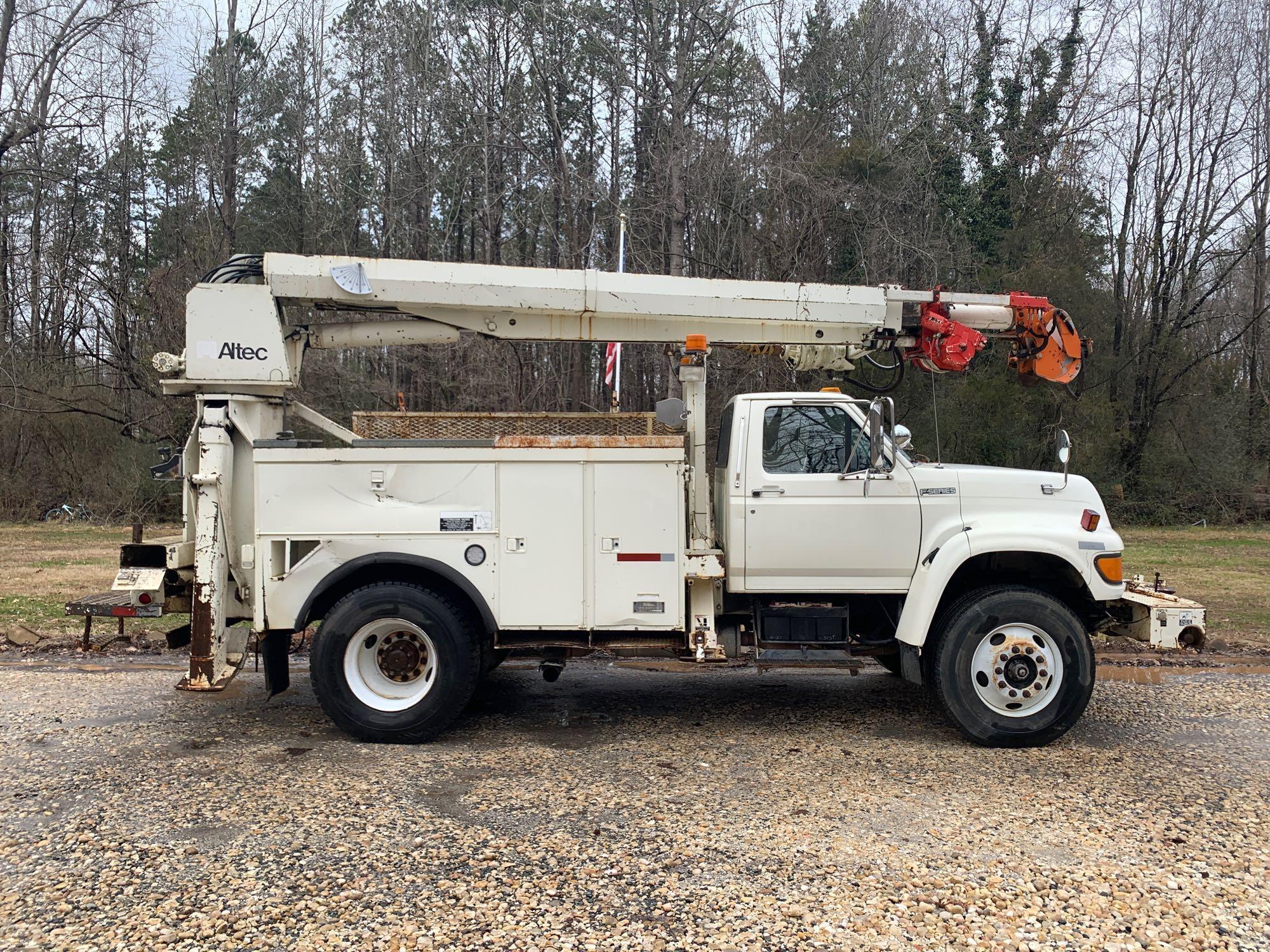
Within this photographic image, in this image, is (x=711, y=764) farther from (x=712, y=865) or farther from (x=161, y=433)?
(x=161, y=433)

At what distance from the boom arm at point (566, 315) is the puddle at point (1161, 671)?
9.63ft

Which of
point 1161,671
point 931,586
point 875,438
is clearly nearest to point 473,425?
point 875,438

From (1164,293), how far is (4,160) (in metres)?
28.7

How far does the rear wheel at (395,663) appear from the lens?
5.67m

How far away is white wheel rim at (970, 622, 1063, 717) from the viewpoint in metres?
5.68

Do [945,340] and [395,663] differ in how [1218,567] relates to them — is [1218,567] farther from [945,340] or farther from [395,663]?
[395,663]

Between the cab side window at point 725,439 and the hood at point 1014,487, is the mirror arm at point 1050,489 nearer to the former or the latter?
the hood at point 1014,487

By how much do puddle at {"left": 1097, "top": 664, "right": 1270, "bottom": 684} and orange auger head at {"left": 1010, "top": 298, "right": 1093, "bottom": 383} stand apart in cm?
288

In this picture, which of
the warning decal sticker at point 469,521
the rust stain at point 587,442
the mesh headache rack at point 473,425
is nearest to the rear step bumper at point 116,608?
the mesh headache rack at point 473,425

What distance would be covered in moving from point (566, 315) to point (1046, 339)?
3582mm

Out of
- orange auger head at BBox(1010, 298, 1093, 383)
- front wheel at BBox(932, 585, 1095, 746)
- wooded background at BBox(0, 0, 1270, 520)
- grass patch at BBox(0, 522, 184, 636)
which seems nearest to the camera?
front wheel at BBox(932, 585, 1095, 746)

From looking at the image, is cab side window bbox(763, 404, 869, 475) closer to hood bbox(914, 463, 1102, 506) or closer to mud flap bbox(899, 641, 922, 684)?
hood bbox(914, 463, 1102, 506)

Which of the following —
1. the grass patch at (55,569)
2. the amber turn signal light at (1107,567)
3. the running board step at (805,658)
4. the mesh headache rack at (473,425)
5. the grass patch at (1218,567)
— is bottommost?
the grass patch at (1218,567)

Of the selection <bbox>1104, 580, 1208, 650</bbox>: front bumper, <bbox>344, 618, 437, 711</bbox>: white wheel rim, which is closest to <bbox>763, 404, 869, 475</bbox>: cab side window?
<bbox>1104, 580, 1208, 650</bbox>: front bumper
